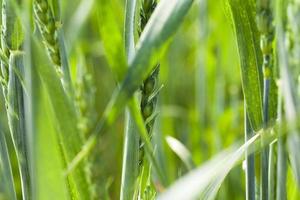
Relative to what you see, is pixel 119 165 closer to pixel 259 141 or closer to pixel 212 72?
pixel 212 72

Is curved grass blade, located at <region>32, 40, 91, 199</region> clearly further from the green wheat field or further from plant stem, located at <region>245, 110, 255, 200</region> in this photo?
plant stem, located at <region>245, 110, 255, 200</region>

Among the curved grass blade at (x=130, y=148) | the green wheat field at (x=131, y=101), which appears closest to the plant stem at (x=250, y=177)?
the green wheat field at (x=131, y=101)

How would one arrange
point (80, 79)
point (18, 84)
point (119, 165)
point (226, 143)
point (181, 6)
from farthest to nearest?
point (119, 165)
point (226, 143)
point (80, 79)
point (18, 84)
point (181, 6)

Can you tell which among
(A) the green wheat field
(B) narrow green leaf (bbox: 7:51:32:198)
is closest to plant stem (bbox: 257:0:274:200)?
(A) the green wheat field

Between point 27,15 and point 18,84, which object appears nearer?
point 27,15

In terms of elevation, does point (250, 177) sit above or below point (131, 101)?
below

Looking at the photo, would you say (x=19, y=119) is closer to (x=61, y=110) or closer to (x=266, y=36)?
(x=61, y=110)

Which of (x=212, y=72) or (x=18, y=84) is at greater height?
(x=18, y=84)

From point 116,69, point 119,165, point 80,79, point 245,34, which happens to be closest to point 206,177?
point 116,69

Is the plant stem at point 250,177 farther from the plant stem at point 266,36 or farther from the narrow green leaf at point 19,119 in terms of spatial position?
the narrow green leaf at point 19,119

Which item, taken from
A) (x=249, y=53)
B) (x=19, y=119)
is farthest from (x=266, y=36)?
(x=19, y=119)

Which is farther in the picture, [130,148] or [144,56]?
[130,148]
